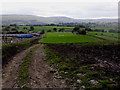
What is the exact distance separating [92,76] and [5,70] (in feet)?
34.2

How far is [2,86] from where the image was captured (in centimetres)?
1041

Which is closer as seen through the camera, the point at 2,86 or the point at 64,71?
the point at 2,86

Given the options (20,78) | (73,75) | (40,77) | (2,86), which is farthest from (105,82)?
(2,86)

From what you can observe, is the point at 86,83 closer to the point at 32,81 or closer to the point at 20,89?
the point at 32,81

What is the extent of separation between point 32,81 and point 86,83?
503 cm

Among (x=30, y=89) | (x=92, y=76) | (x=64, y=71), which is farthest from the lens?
(x=64, y=71)

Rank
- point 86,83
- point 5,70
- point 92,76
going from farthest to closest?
point 5,70, point 92,76, point 86,83

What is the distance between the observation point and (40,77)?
478 inches

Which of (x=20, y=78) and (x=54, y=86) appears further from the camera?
(x=20, y=78)

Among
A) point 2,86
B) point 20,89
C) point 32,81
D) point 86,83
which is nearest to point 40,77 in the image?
point 32,81

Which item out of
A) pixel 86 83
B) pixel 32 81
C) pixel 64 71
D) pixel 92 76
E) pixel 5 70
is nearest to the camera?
pixel 86 83

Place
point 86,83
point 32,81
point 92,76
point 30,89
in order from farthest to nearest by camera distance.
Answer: point 92,76, point 32,81, point 86,83, point 30,89

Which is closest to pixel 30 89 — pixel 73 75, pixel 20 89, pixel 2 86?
pixel 20 89

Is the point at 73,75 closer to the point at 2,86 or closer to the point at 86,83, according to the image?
the point at 86,83
